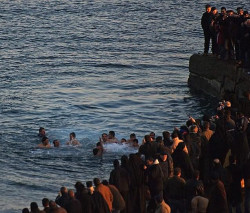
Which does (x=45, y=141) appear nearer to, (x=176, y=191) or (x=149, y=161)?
(x=149, y=161)

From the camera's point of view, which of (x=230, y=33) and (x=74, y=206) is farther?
(x=230, y=33)

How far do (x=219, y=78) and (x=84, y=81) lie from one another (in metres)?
14.6

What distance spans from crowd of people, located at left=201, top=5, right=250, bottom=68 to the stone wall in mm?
389

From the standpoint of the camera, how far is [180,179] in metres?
24.2

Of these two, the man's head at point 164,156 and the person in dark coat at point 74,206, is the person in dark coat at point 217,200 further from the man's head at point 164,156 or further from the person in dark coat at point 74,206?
the man's head at point 164,156

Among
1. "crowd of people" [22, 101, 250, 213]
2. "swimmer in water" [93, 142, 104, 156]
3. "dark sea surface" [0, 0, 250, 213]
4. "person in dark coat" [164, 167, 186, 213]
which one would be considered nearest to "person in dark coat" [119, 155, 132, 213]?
"crowd of people" [22, 101, 250, 213]

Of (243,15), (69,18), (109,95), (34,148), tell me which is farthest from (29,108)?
(69,18)

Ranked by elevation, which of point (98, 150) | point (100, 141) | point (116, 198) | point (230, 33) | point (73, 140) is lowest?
point (73, 140)

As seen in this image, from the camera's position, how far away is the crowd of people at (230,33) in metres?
37.4

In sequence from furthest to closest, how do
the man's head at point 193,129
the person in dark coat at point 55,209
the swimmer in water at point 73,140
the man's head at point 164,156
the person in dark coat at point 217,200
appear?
1. the swimmer in water at point 73,140
2. the man's head at point 193,129
3. the man's head at point 164,156
4. the person in dark coat at point 217,200
5. the person in dark coat at point 55,209

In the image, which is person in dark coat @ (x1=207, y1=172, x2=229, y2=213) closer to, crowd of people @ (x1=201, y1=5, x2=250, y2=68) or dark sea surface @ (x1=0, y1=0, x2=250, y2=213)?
dark sea surface @ (x1=0, y1=0, x2=250, y2=213)

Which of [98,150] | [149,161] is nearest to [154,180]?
[149,161]

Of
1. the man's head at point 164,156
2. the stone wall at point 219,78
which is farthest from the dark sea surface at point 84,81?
the man's head at point 164,156

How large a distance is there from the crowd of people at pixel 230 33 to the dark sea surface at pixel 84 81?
5.14m
